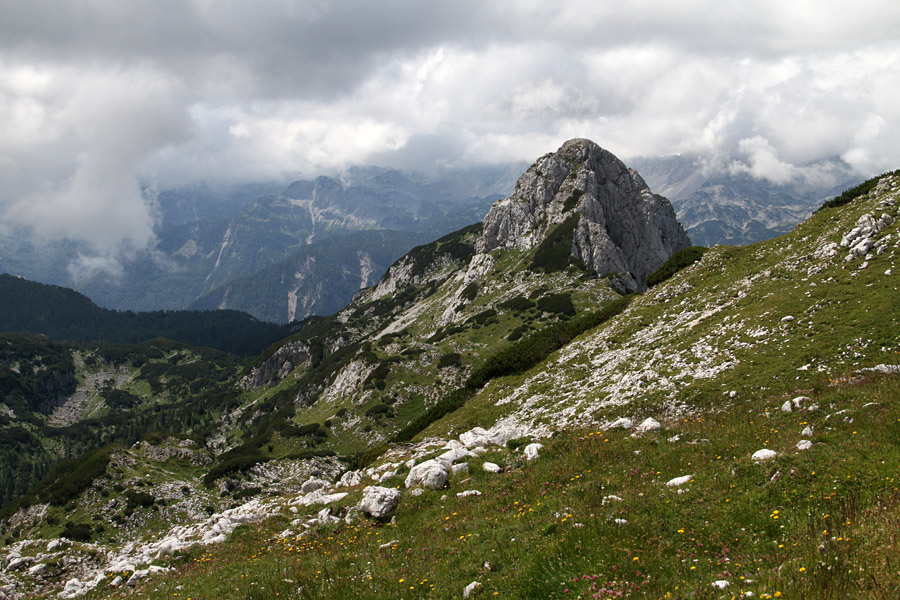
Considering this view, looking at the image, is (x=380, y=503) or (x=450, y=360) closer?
(x=380, y=503)

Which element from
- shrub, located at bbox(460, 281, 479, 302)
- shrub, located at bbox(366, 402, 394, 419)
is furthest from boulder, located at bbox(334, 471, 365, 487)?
shrub, located at bbox(460, 281, 479, 302)

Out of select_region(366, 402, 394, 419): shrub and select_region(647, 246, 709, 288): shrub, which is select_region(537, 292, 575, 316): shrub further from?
select_region(366, 402, 394, 419): shrub

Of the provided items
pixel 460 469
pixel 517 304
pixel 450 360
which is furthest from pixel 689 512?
pixel 517 304

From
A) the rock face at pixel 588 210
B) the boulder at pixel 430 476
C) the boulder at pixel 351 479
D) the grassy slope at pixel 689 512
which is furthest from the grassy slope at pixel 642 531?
the rock face at pixel 588 210

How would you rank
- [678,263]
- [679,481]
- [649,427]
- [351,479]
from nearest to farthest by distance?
[679,481]
[649,427]
[351,479]
[678,263]

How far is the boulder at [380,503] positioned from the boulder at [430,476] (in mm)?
1018

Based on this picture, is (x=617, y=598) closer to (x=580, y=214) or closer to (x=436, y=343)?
(x=436, y=343)

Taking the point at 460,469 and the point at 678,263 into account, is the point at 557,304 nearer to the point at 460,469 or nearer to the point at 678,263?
the point at 678,263

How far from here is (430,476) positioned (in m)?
19.0

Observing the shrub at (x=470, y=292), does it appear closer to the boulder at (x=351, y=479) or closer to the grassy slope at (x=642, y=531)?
the boulder at (x=351, y=479)

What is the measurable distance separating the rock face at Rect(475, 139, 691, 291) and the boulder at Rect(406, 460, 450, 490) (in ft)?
406

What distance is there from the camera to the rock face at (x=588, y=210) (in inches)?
5960

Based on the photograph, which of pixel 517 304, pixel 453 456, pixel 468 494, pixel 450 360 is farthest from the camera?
pixel 517 304

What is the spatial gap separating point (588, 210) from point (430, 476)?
141 m
